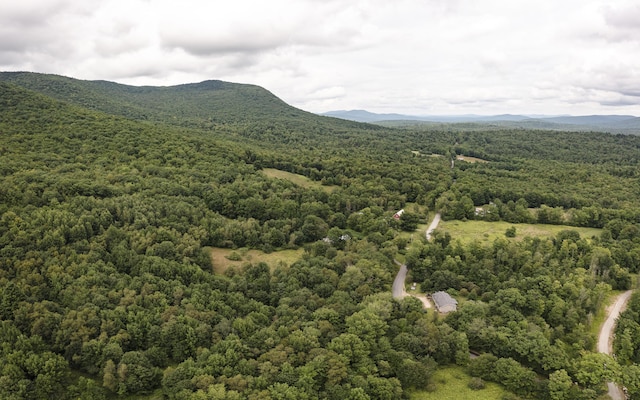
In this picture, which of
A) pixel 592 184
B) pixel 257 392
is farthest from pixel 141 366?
pixel 592 184

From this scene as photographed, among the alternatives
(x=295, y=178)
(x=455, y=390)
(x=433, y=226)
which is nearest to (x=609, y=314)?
(x=455, y=390)

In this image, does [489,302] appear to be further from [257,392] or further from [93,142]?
[93,142]

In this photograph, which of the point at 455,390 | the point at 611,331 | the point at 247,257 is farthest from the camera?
the point at 247,257

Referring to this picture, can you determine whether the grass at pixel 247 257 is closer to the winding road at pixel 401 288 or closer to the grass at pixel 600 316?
the winding road at pixel 401 288

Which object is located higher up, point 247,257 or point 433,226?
point 433,226

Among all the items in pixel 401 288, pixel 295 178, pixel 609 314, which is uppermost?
pixel 295 178

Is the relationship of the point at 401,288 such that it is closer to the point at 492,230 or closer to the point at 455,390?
the point at 455,390

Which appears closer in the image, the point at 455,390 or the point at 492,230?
the point at 455,390
